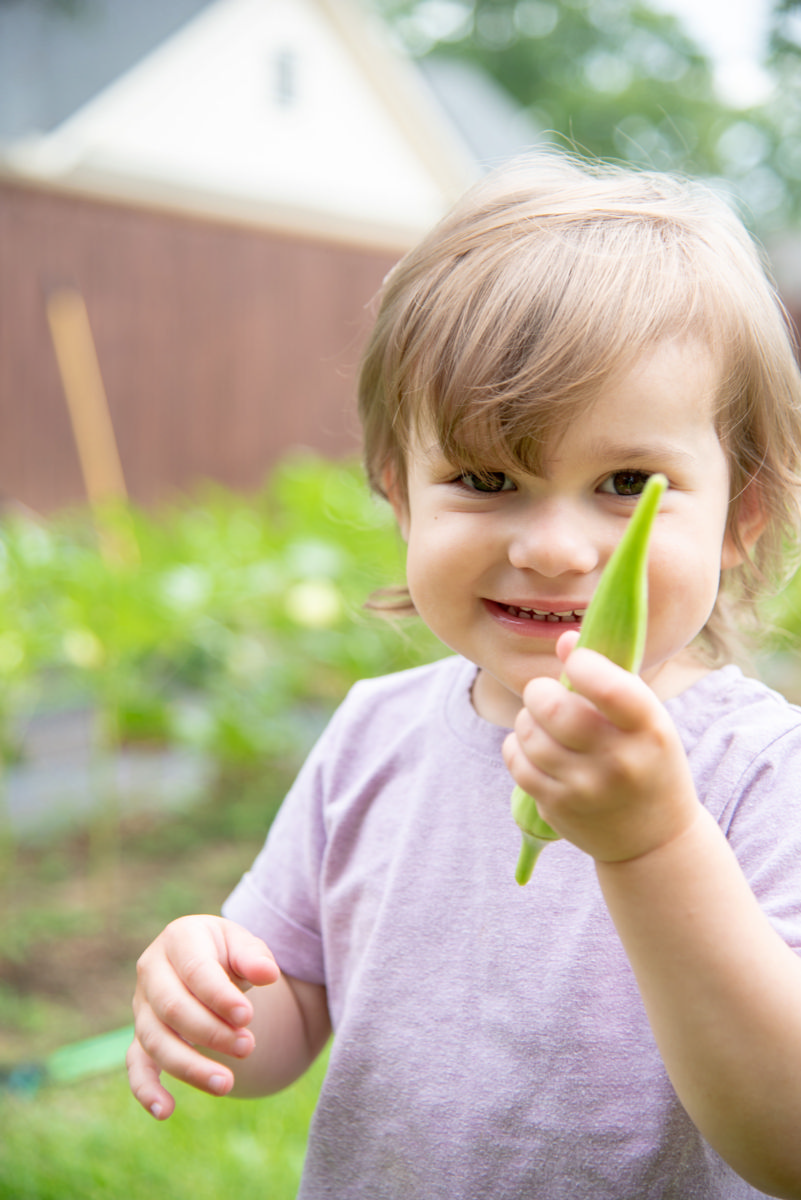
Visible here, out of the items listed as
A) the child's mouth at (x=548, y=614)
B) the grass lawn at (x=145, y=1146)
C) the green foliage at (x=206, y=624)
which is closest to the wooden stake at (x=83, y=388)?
the green foliage at (x=206, y=624)

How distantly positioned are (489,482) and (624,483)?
137 millimetres

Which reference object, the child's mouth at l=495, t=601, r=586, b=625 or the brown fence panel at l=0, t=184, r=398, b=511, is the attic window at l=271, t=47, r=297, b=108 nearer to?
the brown fence panel at l=0, t=184, r=398, b=511

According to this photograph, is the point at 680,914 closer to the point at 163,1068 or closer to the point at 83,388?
the point at 163,1068

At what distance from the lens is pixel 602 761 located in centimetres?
72

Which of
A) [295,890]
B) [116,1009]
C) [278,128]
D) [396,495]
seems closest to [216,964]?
[295,890]

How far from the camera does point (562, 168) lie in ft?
4.56

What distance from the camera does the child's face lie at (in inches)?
39.9

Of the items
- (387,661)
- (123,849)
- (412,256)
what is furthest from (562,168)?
(123,849)

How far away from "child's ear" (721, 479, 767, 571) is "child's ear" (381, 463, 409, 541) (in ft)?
1.31

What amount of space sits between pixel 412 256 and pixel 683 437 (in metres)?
0.47

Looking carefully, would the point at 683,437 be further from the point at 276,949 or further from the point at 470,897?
the point at 276,949

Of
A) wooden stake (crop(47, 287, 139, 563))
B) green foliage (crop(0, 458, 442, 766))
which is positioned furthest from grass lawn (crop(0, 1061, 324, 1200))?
wooden stake (crop(47, 287, 139, 563))

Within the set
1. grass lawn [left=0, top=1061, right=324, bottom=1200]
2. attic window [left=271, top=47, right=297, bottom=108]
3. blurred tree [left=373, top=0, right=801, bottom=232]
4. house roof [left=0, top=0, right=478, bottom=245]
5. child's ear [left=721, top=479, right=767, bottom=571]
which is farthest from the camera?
blurred tree [left=373, top=0, right=801, bottom=232]

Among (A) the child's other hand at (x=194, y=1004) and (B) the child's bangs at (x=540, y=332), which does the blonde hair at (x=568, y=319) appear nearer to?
(B) the child's bangs at (x=540, y=332)
